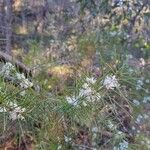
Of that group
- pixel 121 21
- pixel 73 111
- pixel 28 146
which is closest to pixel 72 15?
pixel 121 21

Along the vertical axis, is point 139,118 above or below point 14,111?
below

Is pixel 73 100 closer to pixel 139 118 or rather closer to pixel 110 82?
pixel 110 82

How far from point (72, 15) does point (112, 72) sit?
5584 millimetres

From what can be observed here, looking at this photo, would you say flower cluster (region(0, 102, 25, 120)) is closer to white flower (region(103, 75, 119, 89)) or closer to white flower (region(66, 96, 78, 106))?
white flower (region(66, 96, 78, 106))

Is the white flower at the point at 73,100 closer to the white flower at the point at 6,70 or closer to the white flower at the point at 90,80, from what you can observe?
the white flower at the point at 90,80

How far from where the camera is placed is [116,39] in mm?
7043

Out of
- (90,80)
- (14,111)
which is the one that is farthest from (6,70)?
(90,80)

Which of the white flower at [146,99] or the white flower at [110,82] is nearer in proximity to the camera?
the white flower at [110,82]

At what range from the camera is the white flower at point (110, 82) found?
8.11 ft

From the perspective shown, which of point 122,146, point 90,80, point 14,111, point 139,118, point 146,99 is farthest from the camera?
point 146,99

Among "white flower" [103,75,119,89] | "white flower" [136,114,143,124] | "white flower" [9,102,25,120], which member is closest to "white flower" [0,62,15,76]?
"white flower" [9,102,25,120]

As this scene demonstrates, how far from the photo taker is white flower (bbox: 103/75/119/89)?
247 cm

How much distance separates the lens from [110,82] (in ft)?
8.15

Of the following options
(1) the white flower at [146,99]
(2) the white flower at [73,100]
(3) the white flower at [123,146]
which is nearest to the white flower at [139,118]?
(1) the white flower at [146,99]
